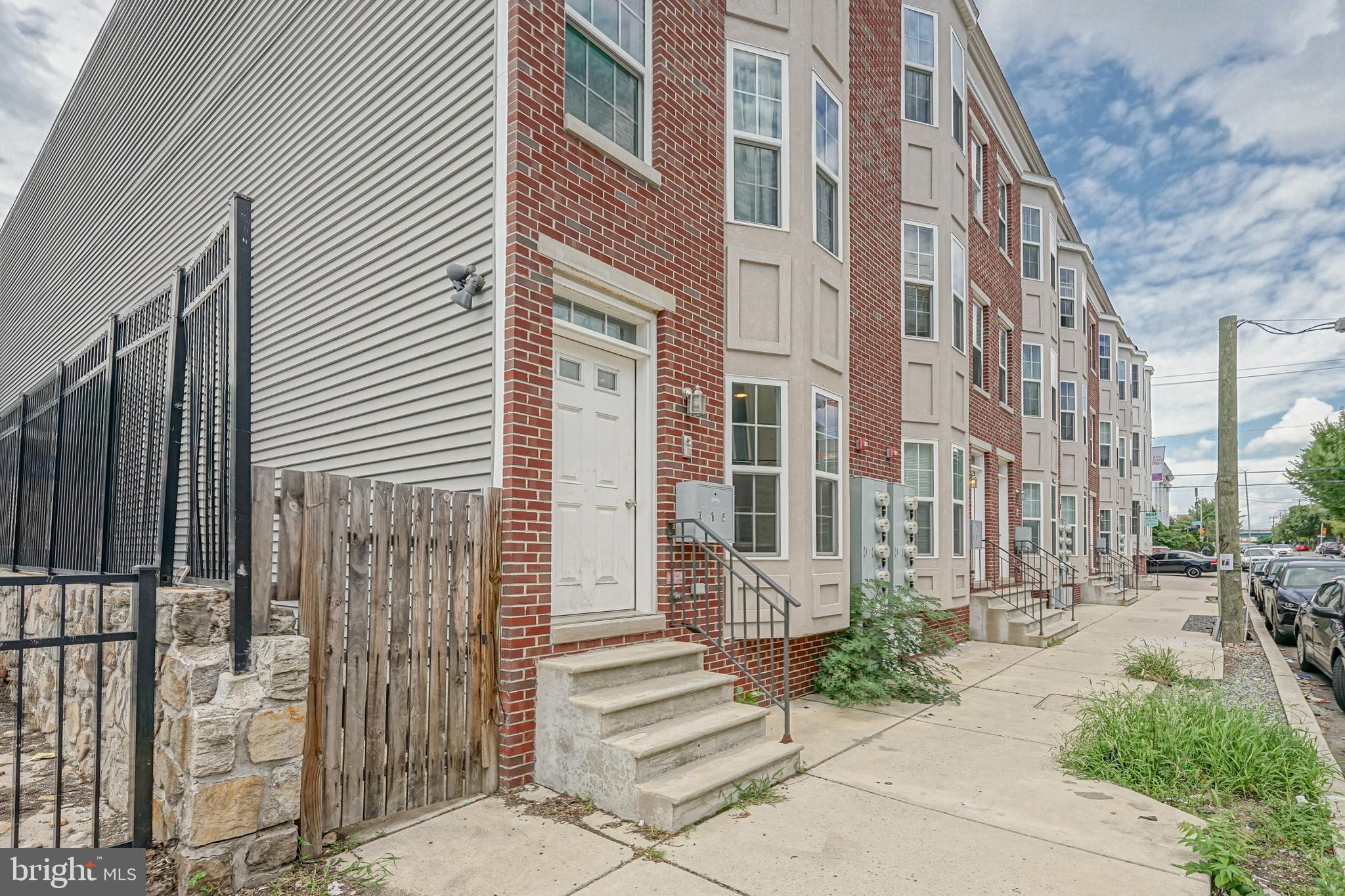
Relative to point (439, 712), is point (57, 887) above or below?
below

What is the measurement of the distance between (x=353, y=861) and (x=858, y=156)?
28.6 feet

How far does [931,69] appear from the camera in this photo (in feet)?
37.7

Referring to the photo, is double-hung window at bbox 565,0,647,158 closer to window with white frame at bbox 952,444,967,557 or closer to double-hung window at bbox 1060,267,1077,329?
window with white frame at bbox 952,444,967,557

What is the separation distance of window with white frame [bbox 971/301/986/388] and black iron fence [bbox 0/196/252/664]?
38.5ft

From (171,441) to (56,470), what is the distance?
10.4 ft

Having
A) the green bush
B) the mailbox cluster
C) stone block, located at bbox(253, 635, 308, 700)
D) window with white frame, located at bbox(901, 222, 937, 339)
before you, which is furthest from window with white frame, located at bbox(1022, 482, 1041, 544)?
stone block, located at bbox(253, 635, 308, 700)

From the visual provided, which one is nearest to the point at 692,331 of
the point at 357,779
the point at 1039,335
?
the point at 357,779

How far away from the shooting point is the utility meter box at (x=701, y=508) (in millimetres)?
6094

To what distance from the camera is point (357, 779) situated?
393 cm

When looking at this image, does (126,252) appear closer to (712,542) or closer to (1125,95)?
(712,542)

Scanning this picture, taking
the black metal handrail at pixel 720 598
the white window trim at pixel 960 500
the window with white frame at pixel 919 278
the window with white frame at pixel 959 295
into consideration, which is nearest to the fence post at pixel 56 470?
the black metal handrail at pixel 720 598

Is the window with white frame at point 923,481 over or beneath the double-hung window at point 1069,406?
beneath

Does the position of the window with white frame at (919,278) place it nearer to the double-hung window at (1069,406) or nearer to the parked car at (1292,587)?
the parked car at (1292,587)

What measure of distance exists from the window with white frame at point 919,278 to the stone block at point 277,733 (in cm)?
927
